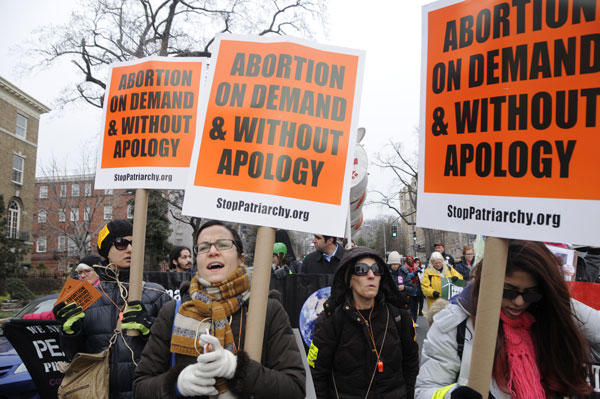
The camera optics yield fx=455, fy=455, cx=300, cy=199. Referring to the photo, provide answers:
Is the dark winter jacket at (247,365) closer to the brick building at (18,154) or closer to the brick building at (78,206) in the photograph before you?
the brick building at (78,206)

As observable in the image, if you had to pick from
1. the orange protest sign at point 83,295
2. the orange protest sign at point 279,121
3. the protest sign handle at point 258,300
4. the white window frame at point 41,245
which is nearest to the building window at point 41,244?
the white window frame at point 41,245

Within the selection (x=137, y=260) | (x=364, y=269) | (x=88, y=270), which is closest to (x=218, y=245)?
(x=137, y=260)

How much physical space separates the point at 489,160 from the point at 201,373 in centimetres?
153

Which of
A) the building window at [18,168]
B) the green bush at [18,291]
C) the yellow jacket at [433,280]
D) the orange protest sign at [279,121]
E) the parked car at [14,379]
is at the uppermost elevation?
the building window at [18,168]

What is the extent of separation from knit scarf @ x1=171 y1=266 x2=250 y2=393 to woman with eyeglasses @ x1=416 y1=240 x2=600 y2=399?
943mm

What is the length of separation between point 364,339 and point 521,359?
1443 mm

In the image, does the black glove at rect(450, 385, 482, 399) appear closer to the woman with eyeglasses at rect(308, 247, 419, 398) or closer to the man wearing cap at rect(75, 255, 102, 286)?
the woman with eyeglasses at rect(308, 247, 419, 398)

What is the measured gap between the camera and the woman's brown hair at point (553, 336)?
2.01 metres

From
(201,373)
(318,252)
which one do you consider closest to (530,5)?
(201,373)

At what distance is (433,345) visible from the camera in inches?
81.7

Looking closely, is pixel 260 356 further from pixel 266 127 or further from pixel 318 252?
pixel 318 252

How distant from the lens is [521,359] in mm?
2049

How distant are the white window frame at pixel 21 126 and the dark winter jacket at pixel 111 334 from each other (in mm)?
41026

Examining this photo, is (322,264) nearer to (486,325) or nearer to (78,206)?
(486,325)
